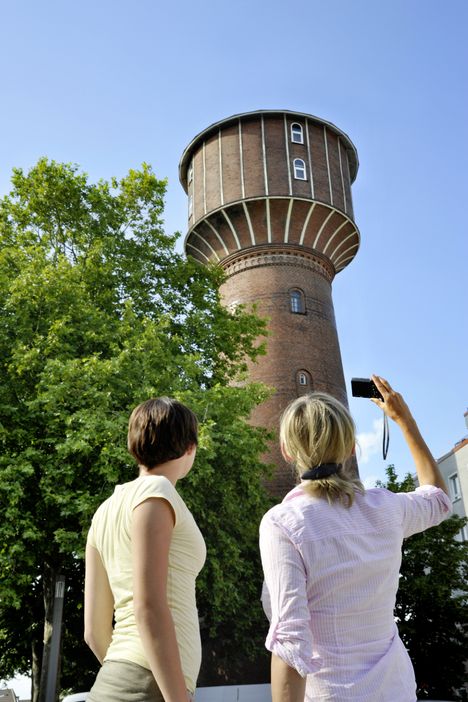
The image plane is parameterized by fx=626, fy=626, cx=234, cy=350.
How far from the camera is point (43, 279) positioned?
42.9 ft

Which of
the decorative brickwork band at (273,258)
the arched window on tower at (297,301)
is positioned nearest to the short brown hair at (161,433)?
the arched window on tower at (297,301)

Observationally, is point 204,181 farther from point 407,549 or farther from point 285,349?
point 407,549

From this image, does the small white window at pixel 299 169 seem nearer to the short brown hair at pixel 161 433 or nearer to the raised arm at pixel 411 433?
the raised arm at pixel 411 433

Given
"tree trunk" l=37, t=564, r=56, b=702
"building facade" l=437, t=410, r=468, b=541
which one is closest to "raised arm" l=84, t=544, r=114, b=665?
"tree trunk" l=37, t=564, r=56, b=702

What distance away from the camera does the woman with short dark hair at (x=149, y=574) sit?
75.5 inches

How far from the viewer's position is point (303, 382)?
21594 millimetres

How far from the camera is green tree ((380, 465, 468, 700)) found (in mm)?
17219

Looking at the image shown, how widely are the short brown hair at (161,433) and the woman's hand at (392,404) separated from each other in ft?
2.75

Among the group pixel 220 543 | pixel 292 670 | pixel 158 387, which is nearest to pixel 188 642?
pixel 292 670

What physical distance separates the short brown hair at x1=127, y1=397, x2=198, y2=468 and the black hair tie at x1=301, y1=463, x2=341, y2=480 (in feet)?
1.56

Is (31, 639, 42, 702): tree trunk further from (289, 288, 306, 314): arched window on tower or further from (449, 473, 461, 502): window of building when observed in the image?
(449, 473, 461, 502): window of building

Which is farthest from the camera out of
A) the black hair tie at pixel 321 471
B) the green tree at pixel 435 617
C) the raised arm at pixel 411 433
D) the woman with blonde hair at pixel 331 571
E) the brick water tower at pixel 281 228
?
the brick water tower at pixel 281 228

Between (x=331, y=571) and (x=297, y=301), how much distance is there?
2132cm

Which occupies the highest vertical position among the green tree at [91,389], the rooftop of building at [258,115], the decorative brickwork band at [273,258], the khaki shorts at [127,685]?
the rooftop of building at [258,115]
